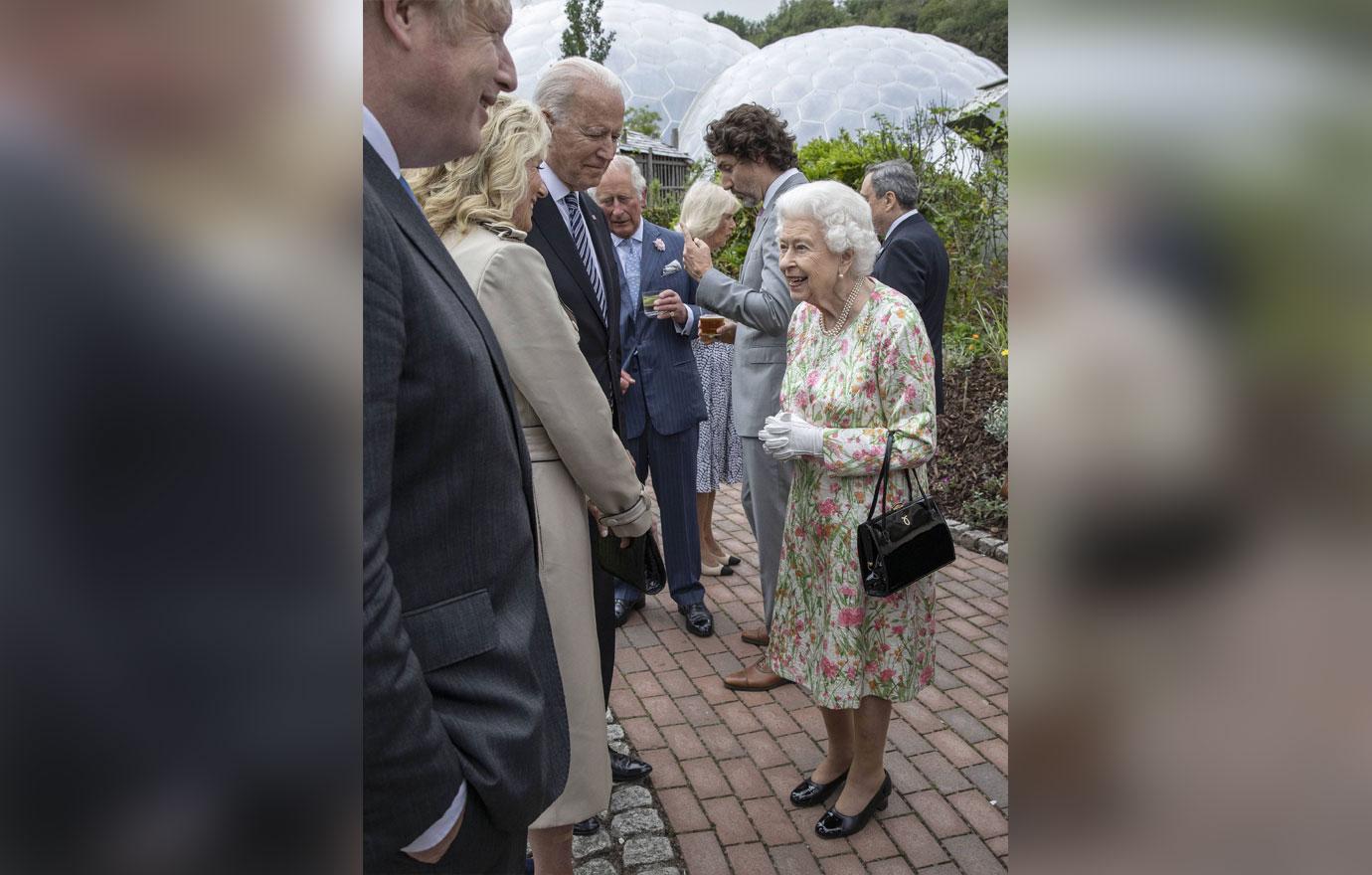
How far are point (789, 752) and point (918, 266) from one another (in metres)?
3.01

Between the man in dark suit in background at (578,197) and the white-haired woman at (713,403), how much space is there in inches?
75.7

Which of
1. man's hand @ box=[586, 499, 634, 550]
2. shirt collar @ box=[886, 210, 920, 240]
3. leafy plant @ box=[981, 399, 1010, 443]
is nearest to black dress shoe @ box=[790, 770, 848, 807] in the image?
man's hand @ box=[586, 499, 634, 550]

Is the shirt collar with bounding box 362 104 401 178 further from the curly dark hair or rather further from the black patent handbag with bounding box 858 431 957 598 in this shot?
the curly dark hair

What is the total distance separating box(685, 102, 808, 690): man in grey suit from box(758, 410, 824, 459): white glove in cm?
110

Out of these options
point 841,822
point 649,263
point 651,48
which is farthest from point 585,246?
point 651,48

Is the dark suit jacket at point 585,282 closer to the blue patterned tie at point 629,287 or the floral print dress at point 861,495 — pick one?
the floral print dress at point 861,495

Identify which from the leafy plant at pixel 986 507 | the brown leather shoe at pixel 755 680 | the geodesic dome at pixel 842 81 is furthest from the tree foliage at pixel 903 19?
the brown leather shoe at pixel 755 680

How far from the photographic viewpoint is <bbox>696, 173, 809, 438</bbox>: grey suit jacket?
438cm

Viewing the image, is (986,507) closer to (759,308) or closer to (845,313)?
(759,308)
